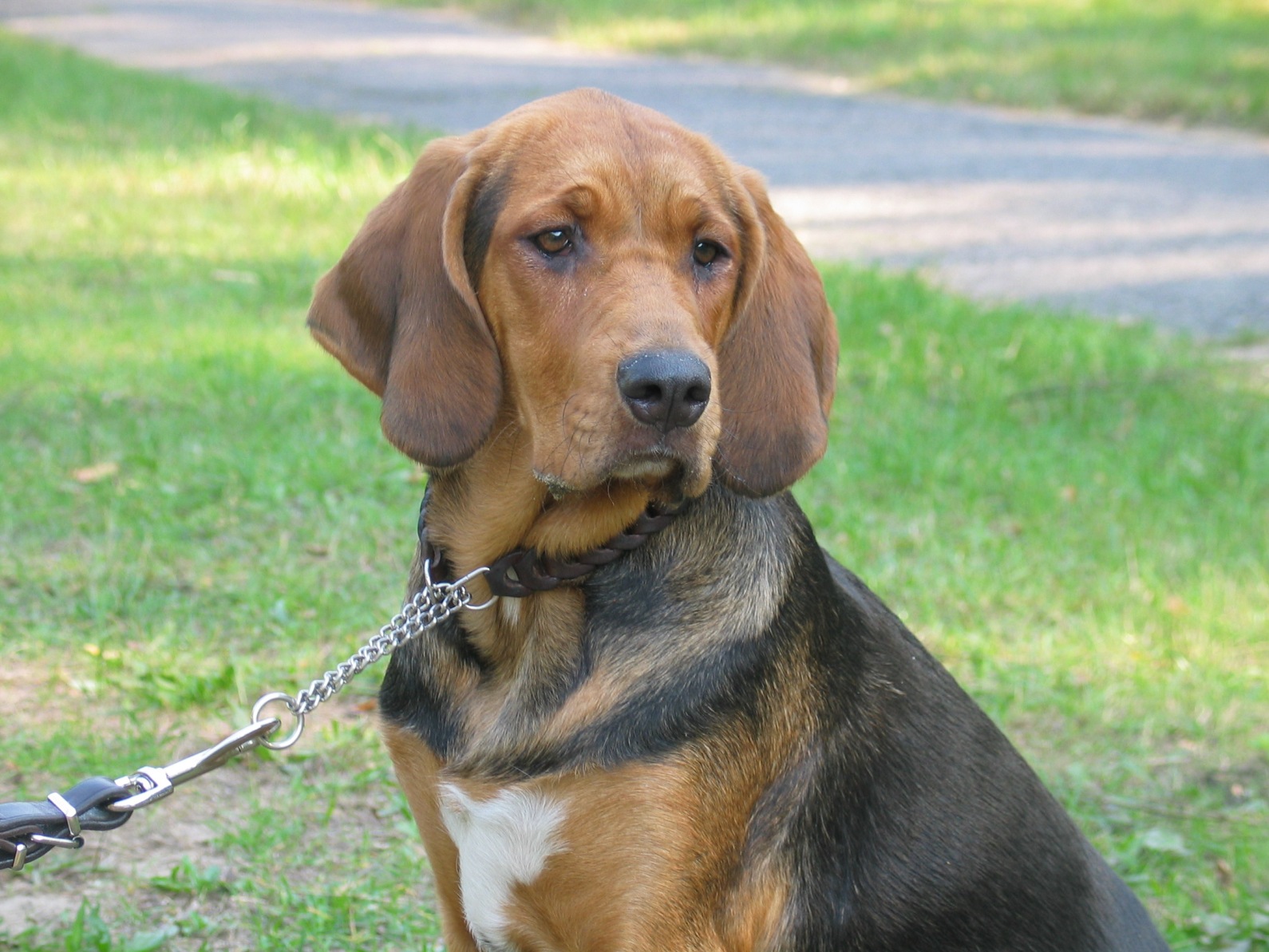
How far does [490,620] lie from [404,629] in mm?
195

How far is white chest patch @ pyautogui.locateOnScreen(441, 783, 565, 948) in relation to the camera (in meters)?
2.80

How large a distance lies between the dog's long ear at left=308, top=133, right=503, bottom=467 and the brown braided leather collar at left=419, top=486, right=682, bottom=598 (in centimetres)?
28

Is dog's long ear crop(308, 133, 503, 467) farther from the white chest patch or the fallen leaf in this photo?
the fallen leaf

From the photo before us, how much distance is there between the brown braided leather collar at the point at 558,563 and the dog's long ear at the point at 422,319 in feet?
0.91

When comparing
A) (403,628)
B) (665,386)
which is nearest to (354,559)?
(403,628)

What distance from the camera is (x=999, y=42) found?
1814 centimetres

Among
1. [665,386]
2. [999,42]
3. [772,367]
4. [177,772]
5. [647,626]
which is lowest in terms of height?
[999,42]

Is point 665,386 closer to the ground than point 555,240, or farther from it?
closer to the ground

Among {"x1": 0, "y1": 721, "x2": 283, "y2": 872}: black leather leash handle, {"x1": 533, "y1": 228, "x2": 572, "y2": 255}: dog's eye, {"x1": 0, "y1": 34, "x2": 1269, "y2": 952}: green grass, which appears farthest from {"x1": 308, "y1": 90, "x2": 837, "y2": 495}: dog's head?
{"x1": 0, "y1": 34, "x2": 1269, "y2": 952}: green grass

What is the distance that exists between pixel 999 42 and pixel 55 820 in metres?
17.5

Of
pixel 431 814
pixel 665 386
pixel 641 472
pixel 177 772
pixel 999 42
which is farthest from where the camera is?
pixel 999 42

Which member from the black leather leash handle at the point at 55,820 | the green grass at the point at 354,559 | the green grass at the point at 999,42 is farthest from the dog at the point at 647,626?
the green grass at the point at 999,42

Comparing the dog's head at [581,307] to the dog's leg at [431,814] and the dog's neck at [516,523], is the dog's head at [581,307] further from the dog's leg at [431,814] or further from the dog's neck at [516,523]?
the dog's leg at [431,814]

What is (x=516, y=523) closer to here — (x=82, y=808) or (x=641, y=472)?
(x=641, y=472)
